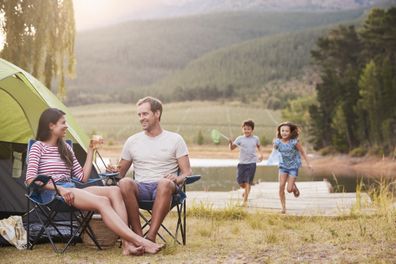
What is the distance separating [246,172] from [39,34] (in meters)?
3.33

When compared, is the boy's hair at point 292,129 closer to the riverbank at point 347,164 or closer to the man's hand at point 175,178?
the man's hand at point 175,178

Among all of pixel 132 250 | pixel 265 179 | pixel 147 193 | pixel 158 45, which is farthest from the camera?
A: pixel 158 45

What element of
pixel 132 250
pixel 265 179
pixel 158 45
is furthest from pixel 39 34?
pixel 158 45

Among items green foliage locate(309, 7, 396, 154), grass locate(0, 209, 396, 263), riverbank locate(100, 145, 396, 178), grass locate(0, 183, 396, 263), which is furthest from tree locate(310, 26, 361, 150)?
grass locate(0, 209, 396, 263)

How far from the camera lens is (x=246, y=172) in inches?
330

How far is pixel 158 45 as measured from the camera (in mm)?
148500

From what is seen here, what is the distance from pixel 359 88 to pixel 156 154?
94.5 feet

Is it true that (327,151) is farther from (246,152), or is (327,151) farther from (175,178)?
(175,178)

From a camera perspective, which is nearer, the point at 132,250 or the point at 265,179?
the point at 132,250

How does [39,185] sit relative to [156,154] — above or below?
below

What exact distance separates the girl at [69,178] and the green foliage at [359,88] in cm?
2528

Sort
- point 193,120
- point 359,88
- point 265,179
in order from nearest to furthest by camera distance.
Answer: point 265,179 < point 359,88 < point 193,120

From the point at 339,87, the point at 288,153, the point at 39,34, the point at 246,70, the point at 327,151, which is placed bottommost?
the point at 327,151

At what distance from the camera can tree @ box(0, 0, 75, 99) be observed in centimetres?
927
